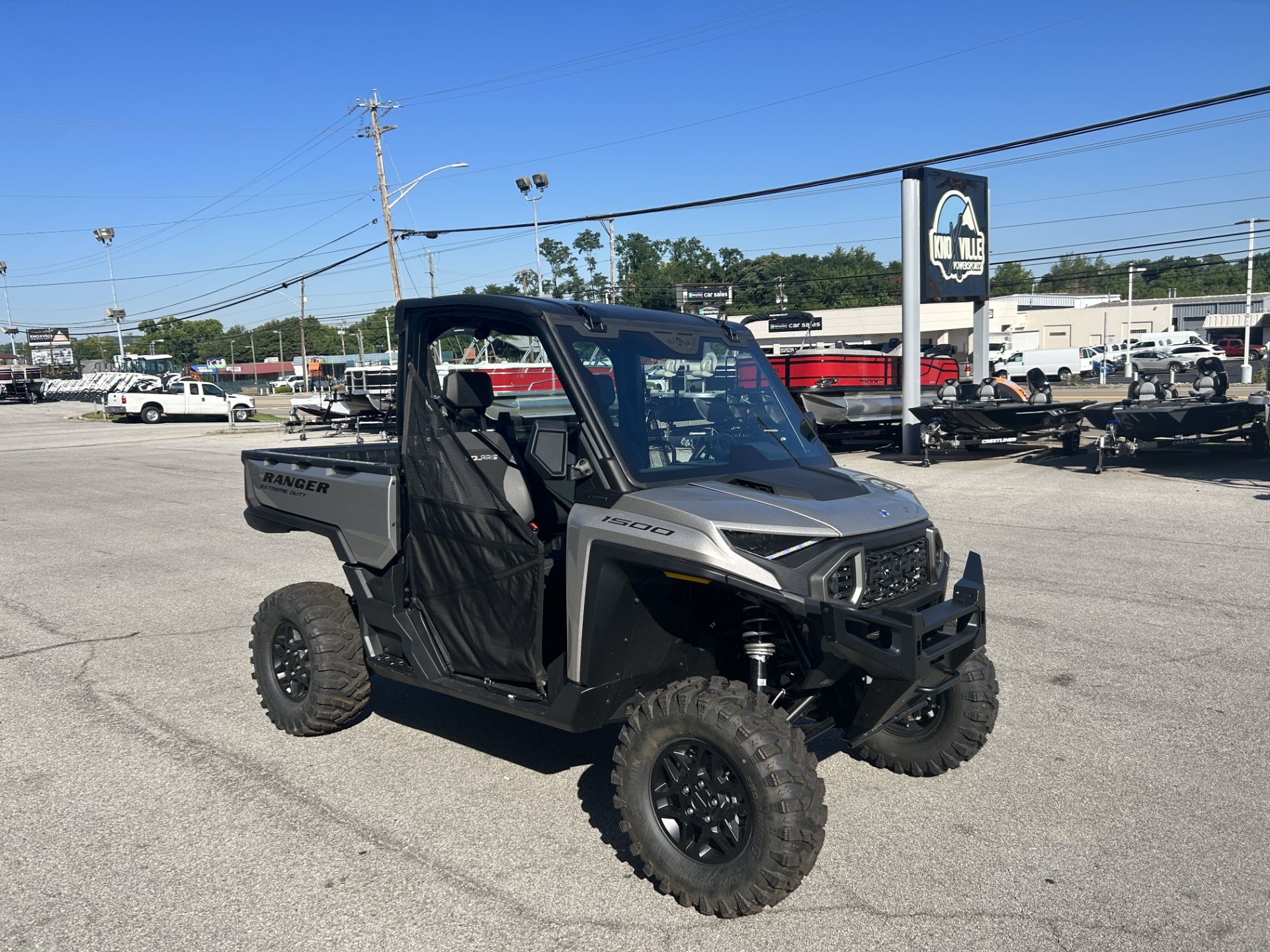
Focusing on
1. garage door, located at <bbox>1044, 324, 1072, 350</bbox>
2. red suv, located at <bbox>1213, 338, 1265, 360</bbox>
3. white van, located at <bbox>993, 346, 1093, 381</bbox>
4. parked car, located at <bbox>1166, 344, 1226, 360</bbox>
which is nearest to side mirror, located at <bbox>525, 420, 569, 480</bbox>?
white van, located at <bbox>993, 346, 1093, 381</bbox>

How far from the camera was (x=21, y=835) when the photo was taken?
4266 millimetres

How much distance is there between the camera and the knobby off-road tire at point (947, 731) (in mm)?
4434

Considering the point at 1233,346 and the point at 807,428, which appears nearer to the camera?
the point at 807,428

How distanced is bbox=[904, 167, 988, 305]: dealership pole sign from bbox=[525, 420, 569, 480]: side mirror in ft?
56.7

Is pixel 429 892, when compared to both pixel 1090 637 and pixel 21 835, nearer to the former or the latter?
pixel 21 835

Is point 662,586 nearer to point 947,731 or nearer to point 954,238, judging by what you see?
point 947,731

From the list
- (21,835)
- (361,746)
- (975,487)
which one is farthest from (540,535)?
(975,487)

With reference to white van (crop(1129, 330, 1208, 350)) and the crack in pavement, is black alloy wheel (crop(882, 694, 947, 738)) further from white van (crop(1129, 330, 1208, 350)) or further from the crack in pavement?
white van (crop(1129, 330, 1208, 350))

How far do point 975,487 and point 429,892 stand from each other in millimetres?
12650

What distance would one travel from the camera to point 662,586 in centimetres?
387

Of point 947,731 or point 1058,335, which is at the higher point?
point 1058,335

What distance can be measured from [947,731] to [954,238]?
57.8ft

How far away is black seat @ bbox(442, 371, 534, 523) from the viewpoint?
4223mm

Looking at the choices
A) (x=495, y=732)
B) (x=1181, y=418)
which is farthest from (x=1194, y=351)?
(x=495, y=732)
